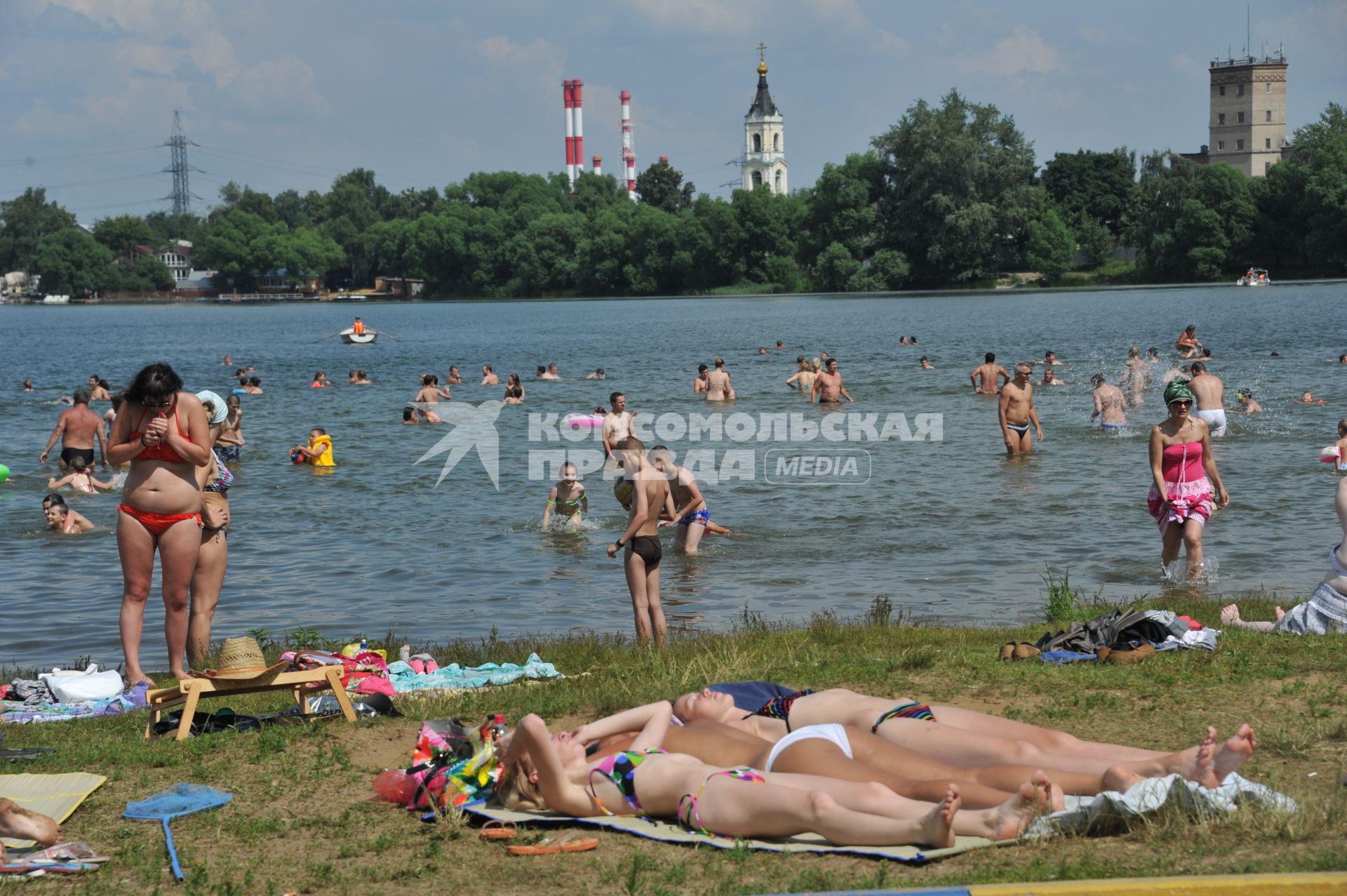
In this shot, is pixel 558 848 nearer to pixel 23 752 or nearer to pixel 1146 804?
pixel 1146 804

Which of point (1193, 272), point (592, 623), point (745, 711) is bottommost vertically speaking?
point (592, 623)

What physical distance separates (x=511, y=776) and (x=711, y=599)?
6.23 meters

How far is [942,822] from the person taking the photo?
13.3ft

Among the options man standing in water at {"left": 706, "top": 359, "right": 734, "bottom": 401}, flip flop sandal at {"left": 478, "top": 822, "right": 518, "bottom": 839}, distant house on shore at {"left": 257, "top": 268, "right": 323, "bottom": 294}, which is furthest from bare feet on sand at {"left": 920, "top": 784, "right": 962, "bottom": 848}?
distant house on shore at {"left": 257, "top": 268, "right": 323, "bottom": 294}

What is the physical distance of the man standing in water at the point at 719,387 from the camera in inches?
1140

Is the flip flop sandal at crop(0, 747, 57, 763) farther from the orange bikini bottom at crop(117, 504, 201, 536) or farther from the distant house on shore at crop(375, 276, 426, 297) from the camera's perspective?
the distant house on shore at crop(375, 276, 426, 297)

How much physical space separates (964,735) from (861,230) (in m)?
90.3

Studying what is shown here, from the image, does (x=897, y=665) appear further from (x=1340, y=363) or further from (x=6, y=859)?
(x=1340, y=363)

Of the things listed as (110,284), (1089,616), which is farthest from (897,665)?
(110,284)

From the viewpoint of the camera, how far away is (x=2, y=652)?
9.67 m

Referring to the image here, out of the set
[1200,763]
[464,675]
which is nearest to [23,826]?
[464,675]

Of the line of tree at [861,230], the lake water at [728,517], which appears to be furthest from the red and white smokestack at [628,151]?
the lake water at [728,517]

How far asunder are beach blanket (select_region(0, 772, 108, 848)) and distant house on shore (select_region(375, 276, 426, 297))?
447 ft

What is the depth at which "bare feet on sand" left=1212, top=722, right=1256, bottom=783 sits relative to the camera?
4105 millimetres
